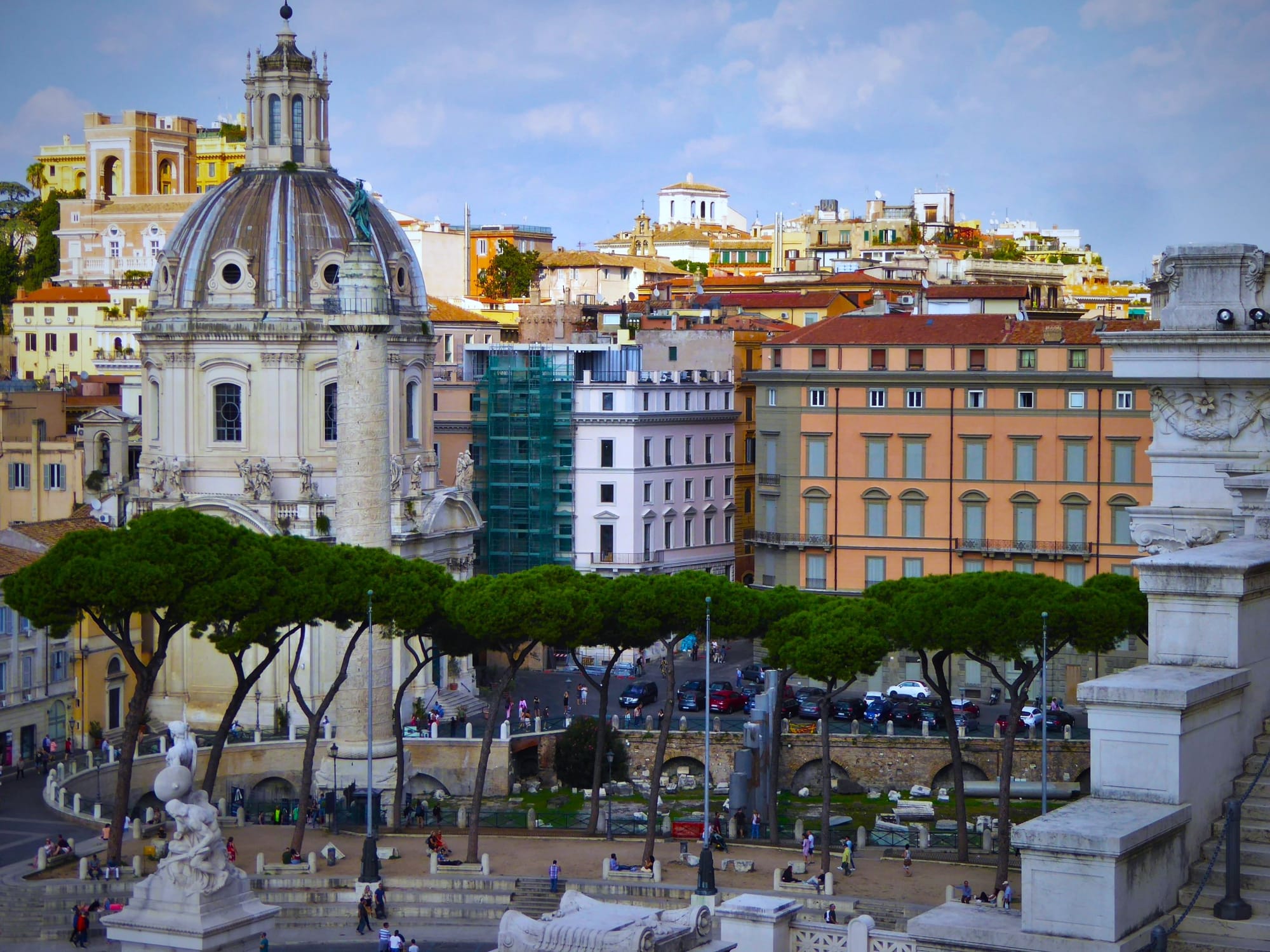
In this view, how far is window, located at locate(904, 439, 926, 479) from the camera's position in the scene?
233 feet

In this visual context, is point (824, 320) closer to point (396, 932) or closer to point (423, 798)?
point (423, 798)

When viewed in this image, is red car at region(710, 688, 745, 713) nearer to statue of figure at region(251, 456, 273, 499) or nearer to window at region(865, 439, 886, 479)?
window at region(865, 439, 886, 479)

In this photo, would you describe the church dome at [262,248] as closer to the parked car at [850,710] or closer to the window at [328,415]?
the window at [328,415]

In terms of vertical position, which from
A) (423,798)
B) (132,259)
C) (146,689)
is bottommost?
(423,798)

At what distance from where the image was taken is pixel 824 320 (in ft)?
251

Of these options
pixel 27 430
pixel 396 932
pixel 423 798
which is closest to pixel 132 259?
pixel 27 430

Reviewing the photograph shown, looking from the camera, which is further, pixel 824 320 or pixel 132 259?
pixel 132 259

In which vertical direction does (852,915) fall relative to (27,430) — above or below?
below

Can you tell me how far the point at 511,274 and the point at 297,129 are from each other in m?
54.9

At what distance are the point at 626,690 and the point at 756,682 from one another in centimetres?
450

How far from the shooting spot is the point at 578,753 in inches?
2400

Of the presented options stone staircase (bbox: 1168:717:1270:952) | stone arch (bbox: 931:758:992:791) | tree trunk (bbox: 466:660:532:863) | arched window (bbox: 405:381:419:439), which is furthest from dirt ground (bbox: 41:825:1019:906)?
arched window (bbox: 405:381:419:439)

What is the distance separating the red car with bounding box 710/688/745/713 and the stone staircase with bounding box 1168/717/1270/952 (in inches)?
1622

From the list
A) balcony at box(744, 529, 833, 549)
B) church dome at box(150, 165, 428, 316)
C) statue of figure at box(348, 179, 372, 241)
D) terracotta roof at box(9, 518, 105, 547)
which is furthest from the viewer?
balcony at box(744, 529, 833, 549)
